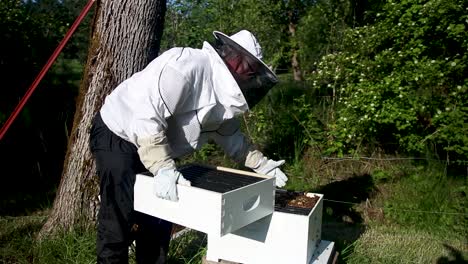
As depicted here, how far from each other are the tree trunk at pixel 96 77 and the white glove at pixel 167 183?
1408 millimetres

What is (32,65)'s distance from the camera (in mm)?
5254

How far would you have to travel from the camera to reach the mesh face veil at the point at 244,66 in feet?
6.97

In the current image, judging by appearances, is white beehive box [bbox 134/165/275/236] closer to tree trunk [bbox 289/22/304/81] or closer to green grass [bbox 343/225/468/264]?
green grass [bbox 343/225/468/264]

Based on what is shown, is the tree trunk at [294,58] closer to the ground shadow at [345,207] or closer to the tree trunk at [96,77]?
the ground shadow at [345,207]

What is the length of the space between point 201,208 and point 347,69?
150 inches

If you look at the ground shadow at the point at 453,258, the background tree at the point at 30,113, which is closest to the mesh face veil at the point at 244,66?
the ground shadow at the point at 453,258

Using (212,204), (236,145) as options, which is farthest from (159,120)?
(236,145)

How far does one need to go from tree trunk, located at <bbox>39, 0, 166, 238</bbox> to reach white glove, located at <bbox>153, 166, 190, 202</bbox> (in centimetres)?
141

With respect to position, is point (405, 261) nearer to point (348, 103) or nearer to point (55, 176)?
point (348, 103)

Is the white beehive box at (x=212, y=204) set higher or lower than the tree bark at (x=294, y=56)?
→ lower

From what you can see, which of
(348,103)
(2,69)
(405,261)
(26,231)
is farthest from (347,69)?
(2,69)

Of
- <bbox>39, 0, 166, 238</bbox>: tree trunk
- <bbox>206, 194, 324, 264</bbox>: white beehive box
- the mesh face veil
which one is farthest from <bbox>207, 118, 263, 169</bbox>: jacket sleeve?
<bbox>39, 0, 166, 238</bbox>: tree trunk

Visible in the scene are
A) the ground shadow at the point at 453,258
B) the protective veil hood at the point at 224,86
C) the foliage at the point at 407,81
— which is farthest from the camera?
the foliage at the point at 407,81

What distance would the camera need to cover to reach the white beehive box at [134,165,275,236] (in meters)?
1.75
